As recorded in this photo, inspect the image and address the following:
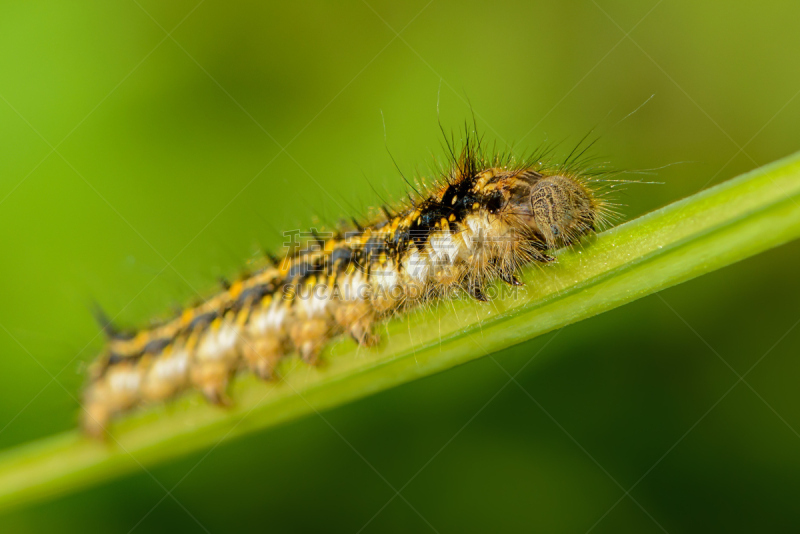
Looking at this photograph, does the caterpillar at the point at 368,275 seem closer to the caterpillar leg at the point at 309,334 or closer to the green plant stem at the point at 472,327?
the caterpillar leg at the point at 309,334

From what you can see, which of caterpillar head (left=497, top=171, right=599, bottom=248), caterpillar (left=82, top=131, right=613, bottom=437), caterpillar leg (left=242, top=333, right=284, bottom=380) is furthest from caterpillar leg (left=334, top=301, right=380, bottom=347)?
caterpillar head (left=497, top=171, right=599, bottom=248)

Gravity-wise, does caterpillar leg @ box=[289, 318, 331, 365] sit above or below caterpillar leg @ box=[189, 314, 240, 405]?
below

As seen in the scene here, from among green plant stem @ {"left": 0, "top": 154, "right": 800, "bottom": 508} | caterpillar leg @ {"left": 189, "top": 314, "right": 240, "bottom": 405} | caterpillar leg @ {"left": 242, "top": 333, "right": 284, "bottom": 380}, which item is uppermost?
caterpillar leg @ {"left": 189, "top": 314, "right": 240, "bottom": 405}

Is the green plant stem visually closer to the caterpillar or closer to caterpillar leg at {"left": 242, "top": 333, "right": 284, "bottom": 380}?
the caterpillar

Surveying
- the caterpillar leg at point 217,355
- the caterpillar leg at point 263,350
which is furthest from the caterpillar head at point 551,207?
the caterpillar leg at point 217,355

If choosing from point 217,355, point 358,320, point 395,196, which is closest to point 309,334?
point 358,320

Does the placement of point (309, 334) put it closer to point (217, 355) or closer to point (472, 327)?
point (217, 355)

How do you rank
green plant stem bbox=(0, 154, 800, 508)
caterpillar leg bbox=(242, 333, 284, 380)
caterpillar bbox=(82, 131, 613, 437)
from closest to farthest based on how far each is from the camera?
green plant stem bbox=(0, 154, 800, 508), caterpillar bbox=(82, 131, 613, 437), caterpillar leg bbox=(242, 333, 284, 380)
